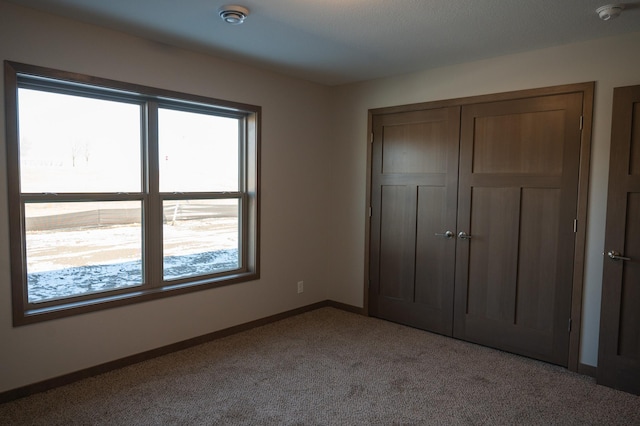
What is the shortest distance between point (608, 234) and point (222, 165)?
3177mm

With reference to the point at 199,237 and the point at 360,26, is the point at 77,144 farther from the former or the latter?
the point at 360,26

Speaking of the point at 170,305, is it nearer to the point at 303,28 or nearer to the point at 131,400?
the point at 131,400

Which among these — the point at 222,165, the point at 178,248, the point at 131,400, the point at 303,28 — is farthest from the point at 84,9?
the point at 131,400

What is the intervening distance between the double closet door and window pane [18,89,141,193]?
2.37 m

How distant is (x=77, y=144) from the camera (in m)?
3.08

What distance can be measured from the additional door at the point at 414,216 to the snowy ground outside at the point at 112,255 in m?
1.54

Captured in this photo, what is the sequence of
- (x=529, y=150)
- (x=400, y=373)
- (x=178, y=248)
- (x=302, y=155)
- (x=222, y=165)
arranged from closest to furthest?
(x=400, y=373)
(x=529, y=150)
(x=178, y=248)
(x=222, y=165)
(x=302, y=155)

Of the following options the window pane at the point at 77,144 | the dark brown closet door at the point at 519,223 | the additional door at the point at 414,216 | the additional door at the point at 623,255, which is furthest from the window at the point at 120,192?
the additional door at the point at 623,255

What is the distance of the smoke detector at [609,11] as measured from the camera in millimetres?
2529

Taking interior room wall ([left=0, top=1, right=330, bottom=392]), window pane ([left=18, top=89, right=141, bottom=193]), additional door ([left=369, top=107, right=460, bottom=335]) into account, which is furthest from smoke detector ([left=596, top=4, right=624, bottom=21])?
window pane ([left=18, top=89, right=141, bottom=193])

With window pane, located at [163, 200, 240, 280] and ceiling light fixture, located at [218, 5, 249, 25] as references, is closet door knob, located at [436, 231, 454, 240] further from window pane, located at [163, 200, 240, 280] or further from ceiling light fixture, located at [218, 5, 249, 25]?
ceiling light fixture, located at [218, 5, 249, 25]

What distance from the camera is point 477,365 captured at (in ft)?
11.1

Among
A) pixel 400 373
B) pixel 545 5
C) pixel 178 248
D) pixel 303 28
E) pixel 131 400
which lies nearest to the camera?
pixel 545 5

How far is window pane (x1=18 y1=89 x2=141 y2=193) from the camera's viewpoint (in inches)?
112
